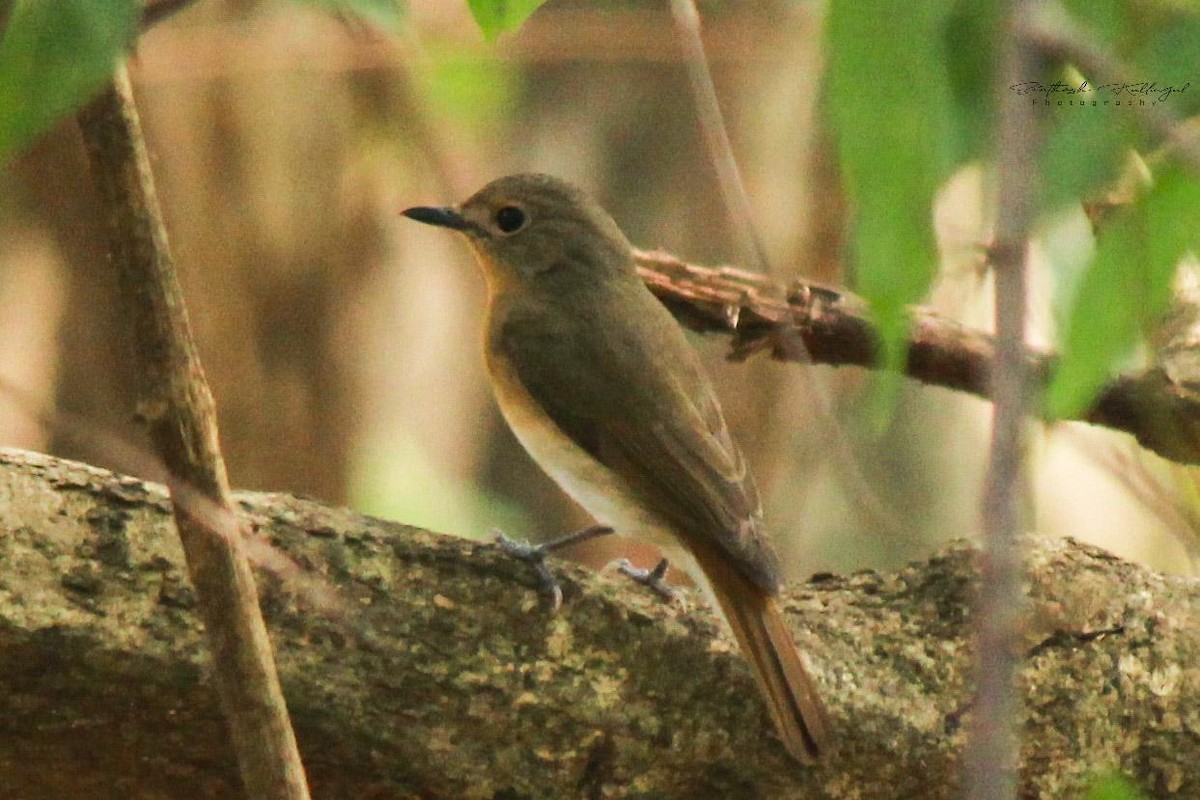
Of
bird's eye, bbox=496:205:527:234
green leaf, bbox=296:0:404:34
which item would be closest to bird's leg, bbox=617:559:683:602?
bird's eye, bbox=496:205:527:234

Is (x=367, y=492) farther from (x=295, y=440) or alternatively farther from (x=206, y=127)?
(x=206, y=127)

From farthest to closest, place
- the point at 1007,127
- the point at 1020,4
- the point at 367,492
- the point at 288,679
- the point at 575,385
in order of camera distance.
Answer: the point at 367,492, the point at 575,385, the point at 288,679, the point at 1020,4, the point at 1007,127

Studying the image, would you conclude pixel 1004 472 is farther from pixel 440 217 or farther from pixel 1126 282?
pixel 440 217

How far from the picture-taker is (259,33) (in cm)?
618

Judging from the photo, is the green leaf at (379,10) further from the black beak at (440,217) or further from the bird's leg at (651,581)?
the black beak at (440,217)

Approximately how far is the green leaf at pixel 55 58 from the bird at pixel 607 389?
65.5 inches

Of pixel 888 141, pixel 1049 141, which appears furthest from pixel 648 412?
pixel 888 141

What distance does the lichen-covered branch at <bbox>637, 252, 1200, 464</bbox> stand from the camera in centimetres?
368

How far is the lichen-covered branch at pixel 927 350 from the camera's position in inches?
145

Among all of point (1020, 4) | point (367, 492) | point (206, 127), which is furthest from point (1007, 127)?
point (206, 127)

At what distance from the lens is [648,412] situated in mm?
3750

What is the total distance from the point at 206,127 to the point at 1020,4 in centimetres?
573

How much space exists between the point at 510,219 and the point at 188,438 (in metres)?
2.35

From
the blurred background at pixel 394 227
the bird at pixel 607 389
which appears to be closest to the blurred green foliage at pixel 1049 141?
the bird at pixel 607 389
